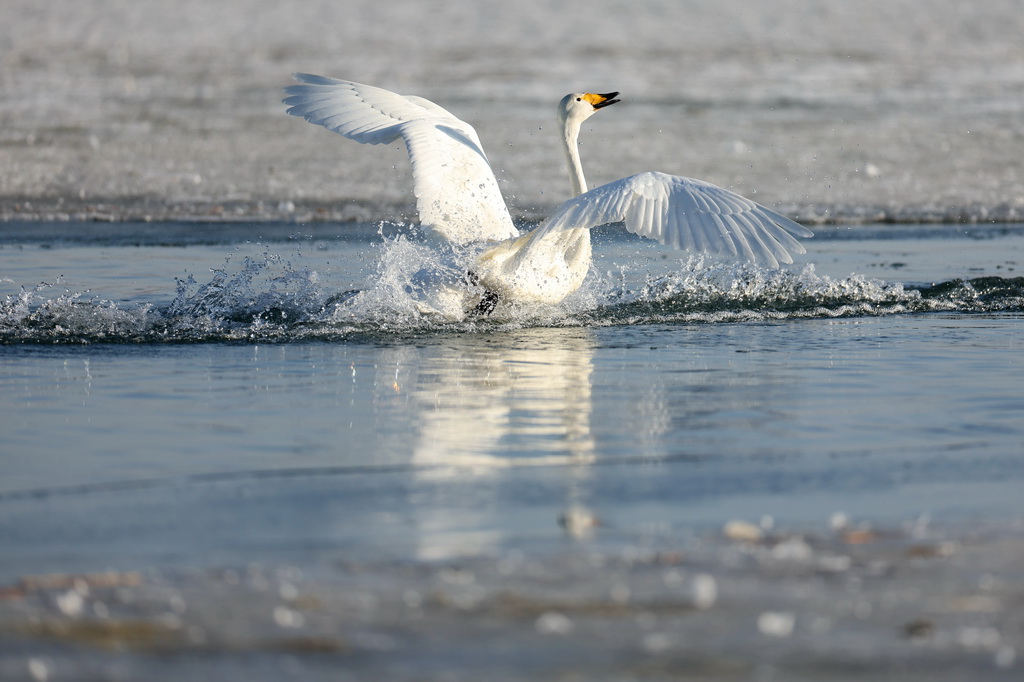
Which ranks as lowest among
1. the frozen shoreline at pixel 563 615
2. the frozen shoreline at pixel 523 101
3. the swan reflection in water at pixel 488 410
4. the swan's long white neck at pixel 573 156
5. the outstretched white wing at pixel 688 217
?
the frozen shoreline at pixel 563 615

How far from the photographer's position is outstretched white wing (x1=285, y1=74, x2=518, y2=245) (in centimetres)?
864

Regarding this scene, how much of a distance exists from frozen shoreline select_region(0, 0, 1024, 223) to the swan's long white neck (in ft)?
13.6

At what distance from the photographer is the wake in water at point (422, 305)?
7.63m

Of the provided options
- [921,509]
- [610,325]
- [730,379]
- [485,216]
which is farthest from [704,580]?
[485,216]

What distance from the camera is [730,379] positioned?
20.7 feet

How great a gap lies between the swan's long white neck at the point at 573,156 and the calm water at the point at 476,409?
0.66 m

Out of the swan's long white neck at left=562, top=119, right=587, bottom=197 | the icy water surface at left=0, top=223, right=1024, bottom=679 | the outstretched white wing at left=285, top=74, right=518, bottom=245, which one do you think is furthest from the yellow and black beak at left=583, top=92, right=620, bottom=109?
the icy water surface at left=0, top=223, right=1024, bottom=679

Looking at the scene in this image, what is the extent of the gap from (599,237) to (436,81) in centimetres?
1128

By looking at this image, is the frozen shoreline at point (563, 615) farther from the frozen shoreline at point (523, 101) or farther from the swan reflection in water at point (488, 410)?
the frozen shoreline at point (523, 101)

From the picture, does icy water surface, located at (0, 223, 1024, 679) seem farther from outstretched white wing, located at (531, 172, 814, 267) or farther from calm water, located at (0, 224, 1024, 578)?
outstretched white wing, located at (531, 172, 814, 267)

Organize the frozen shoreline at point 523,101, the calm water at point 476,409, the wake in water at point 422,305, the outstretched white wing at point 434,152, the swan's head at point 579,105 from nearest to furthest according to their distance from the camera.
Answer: the calm water at point 476,409 → the wake in water at point 422,305 → the outstretched white wing at point 434,152 → the swan's head at point 579,105 → the frozen shoreline at point 523,101

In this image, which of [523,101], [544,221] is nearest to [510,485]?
[544,221]

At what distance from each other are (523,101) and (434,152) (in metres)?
12.2

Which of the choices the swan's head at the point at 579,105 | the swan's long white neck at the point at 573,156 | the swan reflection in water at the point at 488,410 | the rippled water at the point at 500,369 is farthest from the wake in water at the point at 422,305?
the swan's head at the point at 579,105
